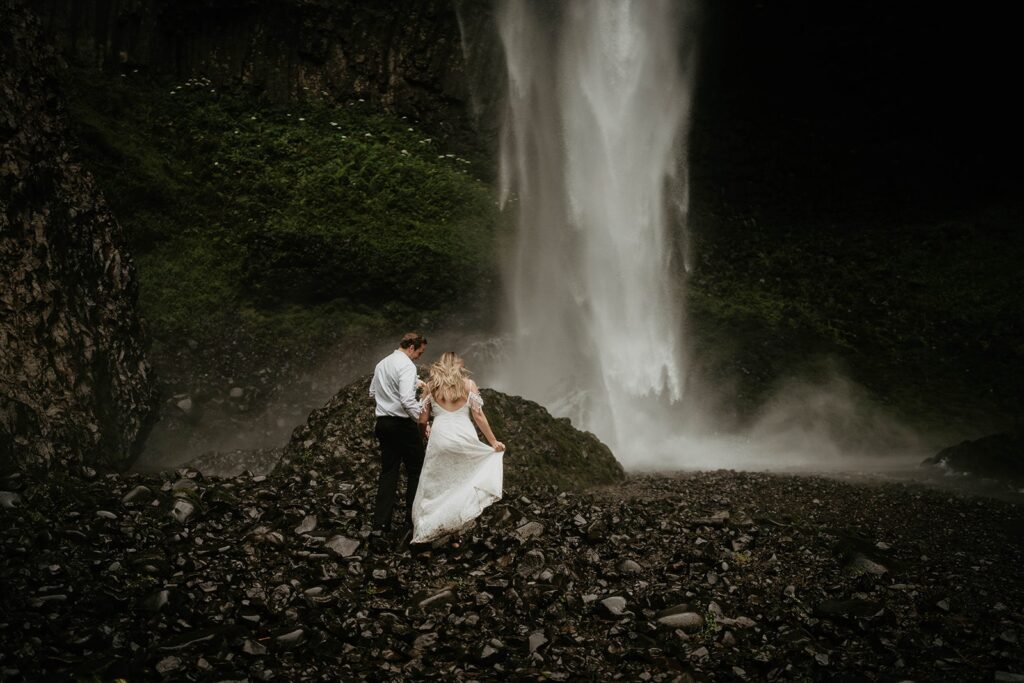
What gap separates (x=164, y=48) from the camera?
23172 millimetres

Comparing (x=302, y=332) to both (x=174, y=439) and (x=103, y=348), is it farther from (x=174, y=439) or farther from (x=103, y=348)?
(x=103, y=348)

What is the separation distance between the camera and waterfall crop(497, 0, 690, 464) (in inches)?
748

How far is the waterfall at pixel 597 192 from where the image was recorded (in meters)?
19.0

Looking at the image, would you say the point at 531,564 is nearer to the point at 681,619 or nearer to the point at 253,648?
the point at 681,619

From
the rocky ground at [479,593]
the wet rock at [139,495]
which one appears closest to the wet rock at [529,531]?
the rocky ground at [479,593]

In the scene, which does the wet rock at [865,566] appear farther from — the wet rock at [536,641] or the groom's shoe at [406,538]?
the groom's shoe at [406,538]

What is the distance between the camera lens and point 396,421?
6961 mm

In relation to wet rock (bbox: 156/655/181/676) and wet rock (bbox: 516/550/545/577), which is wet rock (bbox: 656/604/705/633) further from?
wet rock (bbox: 156/655/181/676)

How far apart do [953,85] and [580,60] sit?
12.7 m

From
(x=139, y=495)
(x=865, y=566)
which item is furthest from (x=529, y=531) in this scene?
(x=139, y=495)

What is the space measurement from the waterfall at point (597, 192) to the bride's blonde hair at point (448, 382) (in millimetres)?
10335

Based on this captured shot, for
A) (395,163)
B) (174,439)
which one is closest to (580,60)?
(395,163)

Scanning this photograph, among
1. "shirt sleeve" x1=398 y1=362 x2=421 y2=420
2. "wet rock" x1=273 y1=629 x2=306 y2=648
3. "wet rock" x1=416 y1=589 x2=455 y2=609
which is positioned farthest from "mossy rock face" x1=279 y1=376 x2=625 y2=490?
"wet rock" x1=273 y1=629 x2=306 y2=648

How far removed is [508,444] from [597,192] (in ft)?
46.4
